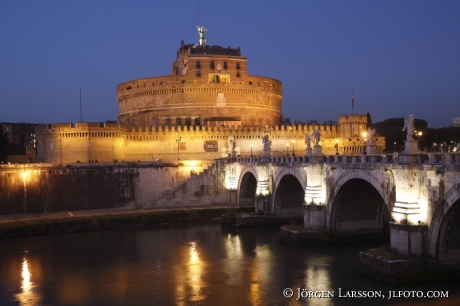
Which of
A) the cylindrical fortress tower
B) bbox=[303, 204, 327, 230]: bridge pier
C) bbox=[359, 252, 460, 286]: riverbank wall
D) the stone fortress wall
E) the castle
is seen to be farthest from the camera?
the cylindrical fortress tower

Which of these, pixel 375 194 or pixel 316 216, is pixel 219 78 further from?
pixel 375 194

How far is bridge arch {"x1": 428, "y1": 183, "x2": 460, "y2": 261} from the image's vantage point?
17953 mm

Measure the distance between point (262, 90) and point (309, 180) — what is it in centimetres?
3679

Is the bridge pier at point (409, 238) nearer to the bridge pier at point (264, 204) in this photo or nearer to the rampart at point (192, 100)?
the bridge pier at point (264, 204)

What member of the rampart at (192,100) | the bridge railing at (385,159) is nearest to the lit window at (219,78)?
the rampart at (192,100)

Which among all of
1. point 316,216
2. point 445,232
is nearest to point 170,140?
point 316,216

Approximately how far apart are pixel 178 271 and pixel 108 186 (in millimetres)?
21006

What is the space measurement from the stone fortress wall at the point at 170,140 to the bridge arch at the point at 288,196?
16.4 metres

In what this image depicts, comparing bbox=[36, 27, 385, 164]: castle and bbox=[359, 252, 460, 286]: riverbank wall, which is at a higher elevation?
bbox=[36, 27, 385, 164]: castle

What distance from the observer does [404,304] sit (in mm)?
17141

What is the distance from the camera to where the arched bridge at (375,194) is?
59.9ft

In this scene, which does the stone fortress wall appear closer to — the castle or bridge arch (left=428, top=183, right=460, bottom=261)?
the castle

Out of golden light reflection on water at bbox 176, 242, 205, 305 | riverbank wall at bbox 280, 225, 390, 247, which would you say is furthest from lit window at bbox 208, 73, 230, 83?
riverbank wall at bbox 280, 225, 390, 247

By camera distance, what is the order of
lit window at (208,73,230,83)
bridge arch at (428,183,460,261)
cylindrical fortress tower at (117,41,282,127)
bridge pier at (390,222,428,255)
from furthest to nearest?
lit window at (208,73,230,83) → cylindrical fortress tower at (117,41,282,127) → bridge pier at (390,222,428,255) → bridge arch at (428,183,460,261)
